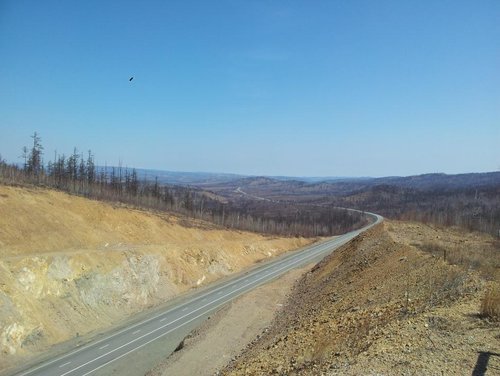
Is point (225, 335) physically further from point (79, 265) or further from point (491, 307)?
point (79, 265)

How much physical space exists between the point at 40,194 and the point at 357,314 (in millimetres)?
50294

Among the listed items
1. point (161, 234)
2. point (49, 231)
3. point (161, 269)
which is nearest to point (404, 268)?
point (161, 269)

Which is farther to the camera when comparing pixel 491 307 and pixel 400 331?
pixel 491 307

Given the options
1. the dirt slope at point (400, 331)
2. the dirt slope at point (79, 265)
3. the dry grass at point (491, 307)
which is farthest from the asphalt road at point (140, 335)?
the dry grass at point (491, 307)

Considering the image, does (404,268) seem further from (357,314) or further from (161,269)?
(161,269)

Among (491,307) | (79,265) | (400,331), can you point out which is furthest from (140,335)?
(491,307)

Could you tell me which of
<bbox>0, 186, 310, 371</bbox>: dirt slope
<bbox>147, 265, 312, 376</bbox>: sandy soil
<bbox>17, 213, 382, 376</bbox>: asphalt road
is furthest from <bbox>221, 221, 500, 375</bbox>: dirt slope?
<bbox>0, 186, 310, 371</bbox>: dirt slope

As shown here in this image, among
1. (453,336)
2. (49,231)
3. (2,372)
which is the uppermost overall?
(453,336)

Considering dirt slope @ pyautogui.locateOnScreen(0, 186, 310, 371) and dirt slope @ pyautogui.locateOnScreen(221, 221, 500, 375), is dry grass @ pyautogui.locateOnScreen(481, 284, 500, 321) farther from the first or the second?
dirt slope @ pyautogui.locateOnScreen(0, 186, 310, 371)

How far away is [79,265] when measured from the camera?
41.2 meters

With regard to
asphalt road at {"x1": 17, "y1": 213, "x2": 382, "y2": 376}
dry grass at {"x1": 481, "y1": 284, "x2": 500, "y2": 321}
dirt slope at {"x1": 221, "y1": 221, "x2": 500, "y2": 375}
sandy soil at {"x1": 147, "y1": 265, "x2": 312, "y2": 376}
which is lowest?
asphalt road at {"x1": 17, "y1": 213, "x2": 382, "y2": 376}

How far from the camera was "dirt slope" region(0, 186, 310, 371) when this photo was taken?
3291 cm

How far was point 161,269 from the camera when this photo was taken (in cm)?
5119

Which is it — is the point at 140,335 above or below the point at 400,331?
below
